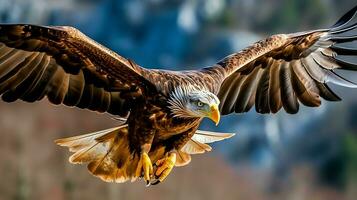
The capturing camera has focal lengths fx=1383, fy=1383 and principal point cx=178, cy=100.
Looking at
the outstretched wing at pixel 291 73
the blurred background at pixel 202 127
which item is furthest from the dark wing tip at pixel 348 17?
the blurred background at pixel 202 127

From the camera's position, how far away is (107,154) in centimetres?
789

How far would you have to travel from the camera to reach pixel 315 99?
841 centimetres

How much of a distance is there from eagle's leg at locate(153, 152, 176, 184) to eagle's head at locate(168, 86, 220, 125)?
0.36m

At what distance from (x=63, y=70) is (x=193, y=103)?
877mm

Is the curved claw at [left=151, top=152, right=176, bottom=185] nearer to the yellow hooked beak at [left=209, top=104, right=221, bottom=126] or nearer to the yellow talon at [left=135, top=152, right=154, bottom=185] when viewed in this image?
the yellow talon at [left=135, top=152, right=154, bottom=185]

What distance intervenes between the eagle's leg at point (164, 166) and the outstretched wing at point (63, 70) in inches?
14.9

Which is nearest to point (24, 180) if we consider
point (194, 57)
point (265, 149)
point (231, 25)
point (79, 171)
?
point (79, 171)

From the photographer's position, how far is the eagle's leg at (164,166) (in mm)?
7551

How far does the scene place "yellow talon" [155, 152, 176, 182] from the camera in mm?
7551

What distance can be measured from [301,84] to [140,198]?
36.1ft

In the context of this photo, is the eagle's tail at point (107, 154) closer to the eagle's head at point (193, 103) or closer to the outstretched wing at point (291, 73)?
the eagle's head at point (193, 103)

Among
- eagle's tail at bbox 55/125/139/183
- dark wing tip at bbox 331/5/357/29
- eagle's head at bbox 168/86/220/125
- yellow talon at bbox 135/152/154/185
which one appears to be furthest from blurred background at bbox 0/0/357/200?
eagle's head at bbox 168/86/220/125

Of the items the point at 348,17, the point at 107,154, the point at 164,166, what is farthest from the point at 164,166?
the point at 348,17

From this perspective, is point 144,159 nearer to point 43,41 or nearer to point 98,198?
point 43,41
